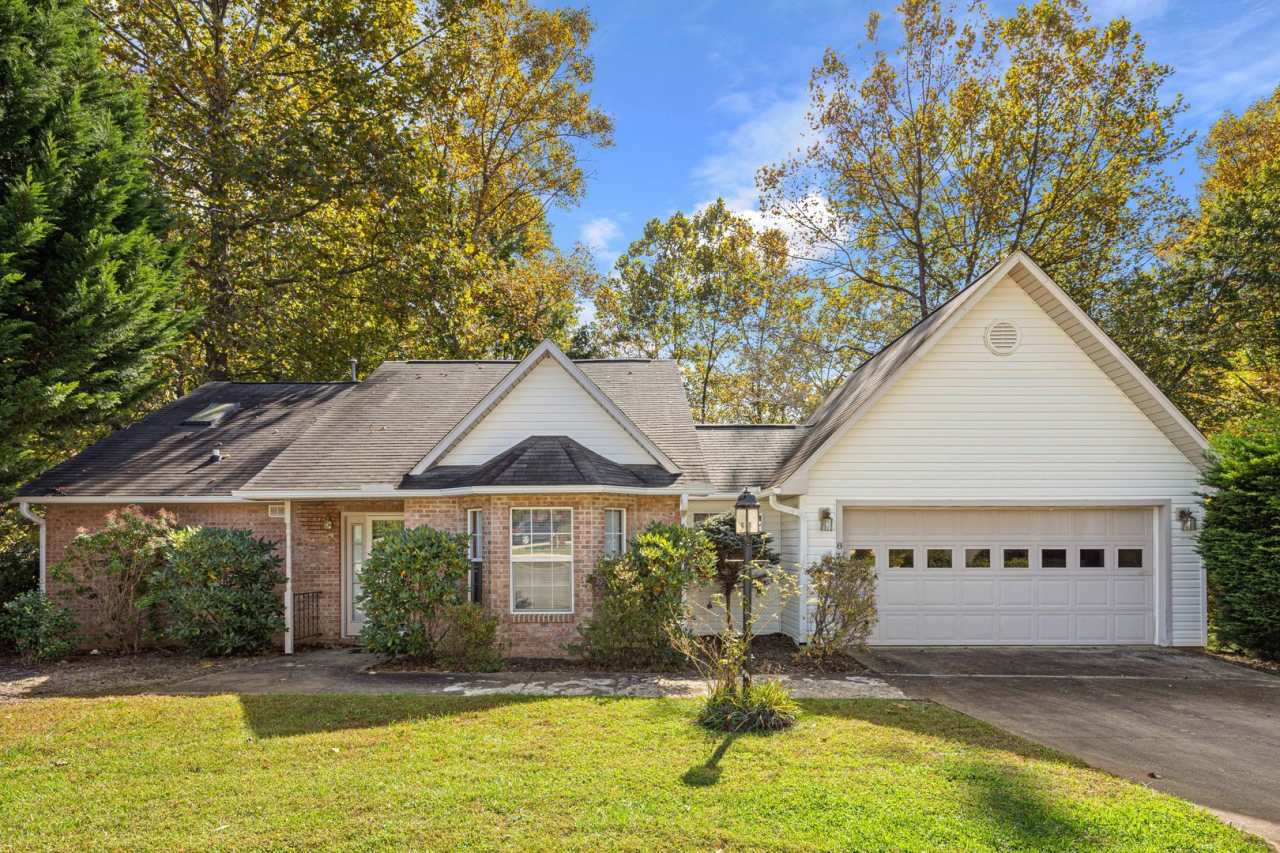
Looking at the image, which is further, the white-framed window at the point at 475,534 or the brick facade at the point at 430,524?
the white-framed window at the point at 475,534

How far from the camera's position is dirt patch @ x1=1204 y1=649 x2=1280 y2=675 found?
10302 millimetres

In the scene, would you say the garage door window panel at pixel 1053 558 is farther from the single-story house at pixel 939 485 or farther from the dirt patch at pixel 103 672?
the dirt patch at pixel 103 672

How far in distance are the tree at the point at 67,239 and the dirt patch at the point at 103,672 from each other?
3.39m

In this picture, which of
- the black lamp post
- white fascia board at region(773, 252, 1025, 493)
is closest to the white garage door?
white fascia board at region(773, 252, 1025, 493)

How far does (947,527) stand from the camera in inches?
478

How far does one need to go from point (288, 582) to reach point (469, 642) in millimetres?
3775

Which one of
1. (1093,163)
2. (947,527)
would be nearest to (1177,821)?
(947,527)

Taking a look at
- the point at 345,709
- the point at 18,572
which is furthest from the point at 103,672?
the point at 345,709

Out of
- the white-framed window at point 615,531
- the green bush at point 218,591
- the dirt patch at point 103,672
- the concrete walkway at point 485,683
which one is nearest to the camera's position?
the concrete walkway at point 485,683

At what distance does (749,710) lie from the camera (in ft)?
23.7

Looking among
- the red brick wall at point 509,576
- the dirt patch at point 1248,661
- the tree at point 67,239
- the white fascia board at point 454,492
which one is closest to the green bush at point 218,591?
the white fascia board at point 454,492

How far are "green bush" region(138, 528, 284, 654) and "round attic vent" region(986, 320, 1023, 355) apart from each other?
12.7m

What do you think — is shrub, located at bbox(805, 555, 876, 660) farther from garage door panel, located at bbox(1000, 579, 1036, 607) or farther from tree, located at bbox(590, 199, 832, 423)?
tree, located at bbox(590, 199, 832, 423)

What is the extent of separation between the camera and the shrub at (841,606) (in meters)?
10.2
